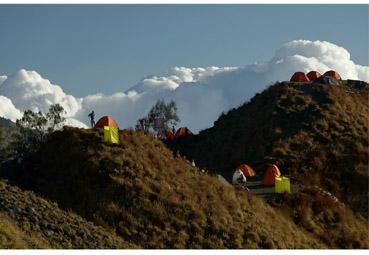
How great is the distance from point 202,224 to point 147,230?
2.79 metres

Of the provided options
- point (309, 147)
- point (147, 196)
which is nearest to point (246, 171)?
point (309, 147)

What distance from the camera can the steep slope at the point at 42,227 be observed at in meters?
21.5

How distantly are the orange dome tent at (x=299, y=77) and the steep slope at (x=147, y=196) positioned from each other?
31629 mm

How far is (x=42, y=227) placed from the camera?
23656mm

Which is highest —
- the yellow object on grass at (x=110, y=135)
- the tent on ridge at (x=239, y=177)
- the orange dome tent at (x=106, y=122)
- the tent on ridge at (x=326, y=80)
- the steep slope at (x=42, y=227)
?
the tent on ridge at (x=326, y=80)

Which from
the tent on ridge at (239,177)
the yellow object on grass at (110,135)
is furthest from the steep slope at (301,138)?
the yellow object on grass at (110,135)

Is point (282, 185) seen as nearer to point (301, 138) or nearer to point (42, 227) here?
point (301, 138)

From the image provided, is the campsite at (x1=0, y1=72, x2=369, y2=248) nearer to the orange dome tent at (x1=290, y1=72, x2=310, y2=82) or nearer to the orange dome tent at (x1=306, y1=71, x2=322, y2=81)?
the orange dome tent at (x1=290, y1=72, x2=310, y2=82)

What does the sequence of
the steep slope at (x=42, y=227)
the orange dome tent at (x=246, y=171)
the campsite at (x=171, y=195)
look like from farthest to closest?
the orange dome tent at (x=246, y=171) < the campsite at (x=171, y=195) < the steep slope at (x=42, y=227)

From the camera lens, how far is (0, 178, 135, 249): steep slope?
70.6ft

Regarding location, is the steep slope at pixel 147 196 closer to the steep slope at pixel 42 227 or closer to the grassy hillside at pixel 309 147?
the steep slope at pixel 42 227

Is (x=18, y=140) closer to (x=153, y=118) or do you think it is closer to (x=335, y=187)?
(x=153, y=118)

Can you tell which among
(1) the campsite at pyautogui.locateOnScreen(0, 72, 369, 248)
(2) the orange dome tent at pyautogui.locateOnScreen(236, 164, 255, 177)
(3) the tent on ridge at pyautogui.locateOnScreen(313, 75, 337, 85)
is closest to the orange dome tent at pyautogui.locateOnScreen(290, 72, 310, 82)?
(3) the tent on ridge at pyautogui.locateOnScreen(313, 75, 337, 85)

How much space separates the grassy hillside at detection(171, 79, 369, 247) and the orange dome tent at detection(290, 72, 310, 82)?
3.39 metres
